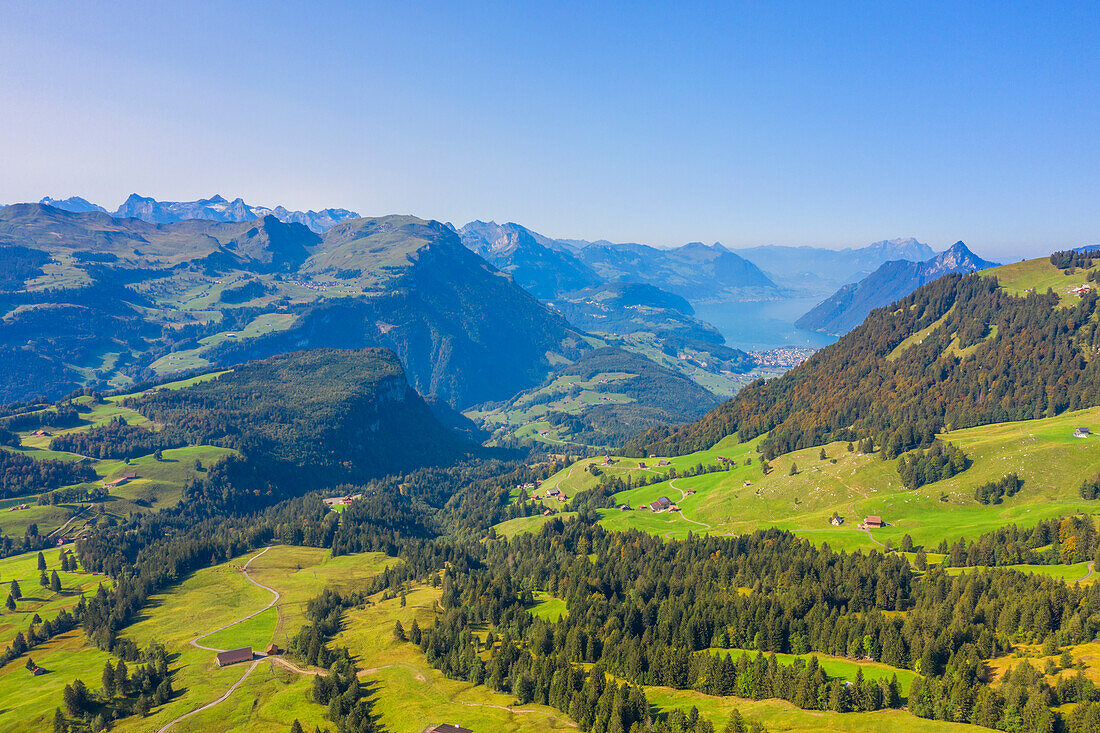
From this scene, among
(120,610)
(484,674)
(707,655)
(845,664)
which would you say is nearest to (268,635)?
(120,610)

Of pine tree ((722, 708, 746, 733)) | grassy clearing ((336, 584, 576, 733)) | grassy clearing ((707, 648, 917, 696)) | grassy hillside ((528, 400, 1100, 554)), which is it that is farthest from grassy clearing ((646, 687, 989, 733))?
grassy hillside ((528, 400, 1100, 554))

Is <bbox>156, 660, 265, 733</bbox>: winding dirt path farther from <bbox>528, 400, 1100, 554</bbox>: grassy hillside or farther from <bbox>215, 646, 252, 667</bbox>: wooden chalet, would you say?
<bbox>528, 400, 1100, 554</bbox>: grassy hillside

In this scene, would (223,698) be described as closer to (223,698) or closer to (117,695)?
(223,698)

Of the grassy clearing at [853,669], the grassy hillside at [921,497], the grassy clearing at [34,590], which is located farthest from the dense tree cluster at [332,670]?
the grassy hillside at [921,497]

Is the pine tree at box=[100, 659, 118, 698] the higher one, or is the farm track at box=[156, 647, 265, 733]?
the pine tree at box=[100, 659, 118, 698]

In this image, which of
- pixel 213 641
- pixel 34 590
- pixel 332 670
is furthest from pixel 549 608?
pixel 34 590

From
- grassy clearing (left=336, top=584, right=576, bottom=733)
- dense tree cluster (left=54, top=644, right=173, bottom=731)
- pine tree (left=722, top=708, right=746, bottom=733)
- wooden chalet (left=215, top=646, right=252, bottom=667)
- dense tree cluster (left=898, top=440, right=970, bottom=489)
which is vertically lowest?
grassy clearing (left=336, top=584, right=576, bottom=733)

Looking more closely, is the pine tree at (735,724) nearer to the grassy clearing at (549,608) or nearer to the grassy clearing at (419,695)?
the grassy clearing at (419,695)

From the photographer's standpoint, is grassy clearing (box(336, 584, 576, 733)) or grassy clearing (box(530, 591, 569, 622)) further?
grassy clearing (box(530, 591, 569, 622))
